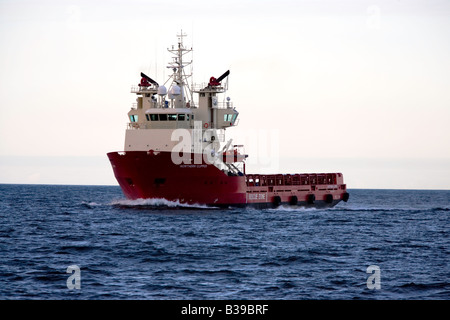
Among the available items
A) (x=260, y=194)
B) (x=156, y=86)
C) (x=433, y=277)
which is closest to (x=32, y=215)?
(x=156, y=86)

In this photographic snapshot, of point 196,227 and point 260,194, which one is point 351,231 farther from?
point 260,194

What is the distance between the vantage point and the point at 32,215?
182 feet

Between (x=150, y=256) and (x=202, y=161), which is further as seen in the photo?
(x=202, y=161)

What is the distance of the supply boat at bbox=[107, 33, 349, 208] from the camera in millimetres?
49219

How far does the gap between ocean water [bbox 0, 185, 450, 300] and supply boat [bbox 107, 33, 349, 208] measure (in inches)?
63.3

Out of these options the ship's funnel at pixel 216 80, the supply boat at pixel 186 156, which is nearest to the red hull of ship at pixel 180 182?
the supply boat at pixel 186 156

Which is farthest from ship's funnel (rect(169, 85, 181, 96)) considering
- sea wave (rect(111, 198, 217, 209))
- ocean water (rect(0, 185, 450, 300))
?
ocean water (rect(0, 185, 450, 300))

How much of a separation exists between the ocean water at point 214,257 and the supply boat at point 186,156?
1.61 m

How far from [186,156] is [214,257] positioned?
1985 cm

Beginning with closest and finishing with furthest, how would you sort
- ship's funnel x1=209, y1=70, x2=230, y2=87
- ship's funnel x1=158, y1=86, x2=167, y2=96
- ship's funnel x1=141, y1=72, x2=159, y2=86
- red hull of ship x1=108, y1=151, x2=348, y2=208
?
1. red hull of ship x1=108, y1=151, x2=348, y2=208
2. ship's funnel x1=158, y1=86, x2=167, y2=96
3. ship's funnel x1=209, y1=70, x2=230, y2=87
4. ship's funnel x1=141, y1=72, x2=159, y2=86

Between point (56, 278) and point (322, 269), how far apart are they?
10.5 meters

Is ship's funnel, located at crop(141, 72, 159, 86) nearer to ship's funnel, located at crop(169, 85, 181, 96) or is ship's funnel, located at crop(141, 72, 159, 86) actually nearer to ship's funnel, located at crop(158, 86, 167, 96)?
ship's funnel, located at crop(158, 86, 167, 96)

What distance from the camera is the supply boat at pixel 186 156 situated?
49.2 meters

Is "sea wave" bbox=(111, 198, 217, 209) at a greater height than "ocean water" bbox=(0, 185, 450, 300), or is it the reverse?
"sea wave" bbox=(111, 198, 217, 209)
